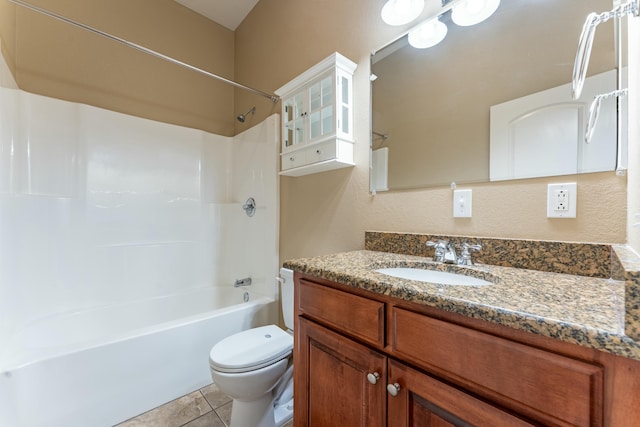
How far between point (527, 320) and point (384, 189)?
36.8 inches

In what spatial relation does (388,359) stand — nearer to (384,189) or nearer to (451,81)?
(384,189)

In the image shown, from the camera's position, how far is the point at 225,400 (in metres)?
1.60

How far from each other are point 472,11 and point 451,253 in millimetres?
984

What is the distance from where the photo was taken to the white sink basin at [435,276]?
2.97 ft

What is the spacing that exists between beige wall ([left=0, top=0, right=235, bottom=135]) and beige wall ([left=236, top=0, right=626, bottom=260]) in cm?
39

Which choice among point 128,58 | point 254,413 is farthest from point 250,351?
point 128,58

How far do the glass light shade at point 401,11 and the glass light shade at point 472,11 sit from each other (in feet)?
0.55

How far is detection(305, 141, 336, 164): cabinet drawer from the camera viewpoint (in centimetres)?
143

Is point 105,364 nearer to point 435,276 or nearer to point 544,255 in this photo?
point 435,276

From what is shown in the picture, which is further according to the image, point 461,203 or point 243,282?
point 243,282

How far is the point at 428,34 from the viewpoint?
121 cm

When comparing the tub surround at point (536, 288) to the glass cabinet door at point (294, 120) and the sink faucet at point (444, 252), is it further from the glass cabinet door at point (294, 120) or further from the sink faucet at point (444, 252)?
the glass cabinet door at point (294, 120)

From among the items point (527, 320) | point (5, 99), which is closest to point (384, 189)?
point (527, 320)

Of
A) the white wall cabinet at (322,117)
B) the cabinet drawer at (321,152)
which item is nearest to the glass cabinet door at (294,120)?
the white wall cabinet at (322,117)
